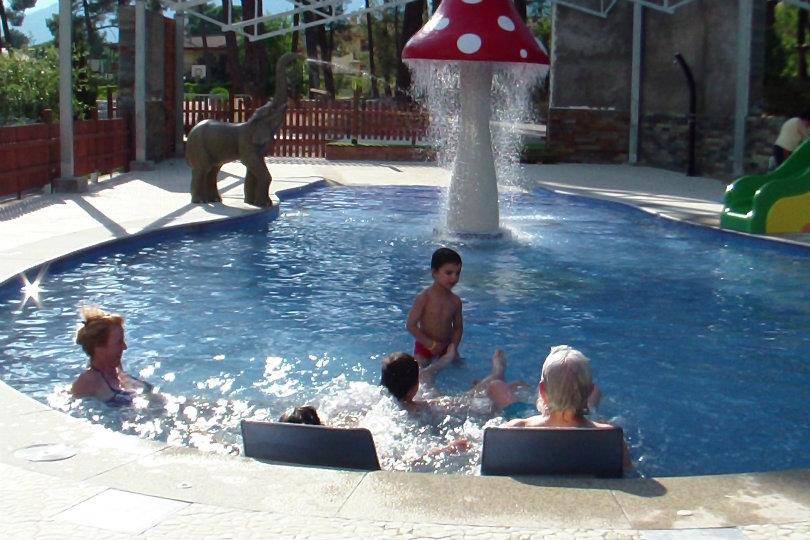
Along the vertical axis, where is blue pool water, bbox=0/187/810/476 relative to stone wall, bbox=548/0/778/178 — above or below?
below

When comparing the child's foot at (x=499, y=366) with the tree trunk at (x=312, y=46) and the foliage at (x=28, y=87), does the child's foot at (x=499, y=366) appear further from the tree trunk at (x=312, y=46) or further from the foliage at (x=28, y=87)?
the tree trunk at (x=312, y=46)

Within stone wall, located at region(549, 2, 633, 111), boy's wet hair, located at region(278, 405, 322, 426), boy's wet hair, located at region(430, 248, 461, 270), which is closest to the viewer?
boy's wet hair, located at region(278, 405, 322, 426)

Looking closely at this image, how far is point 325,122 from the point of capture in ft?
86.7

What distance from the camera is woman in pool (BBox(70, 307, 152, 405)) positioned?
605cm

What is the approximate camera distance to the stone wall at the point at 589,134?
969 inches

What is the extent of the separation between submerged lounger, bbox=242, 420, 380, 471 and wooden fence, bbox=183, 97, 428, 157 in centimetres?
2167

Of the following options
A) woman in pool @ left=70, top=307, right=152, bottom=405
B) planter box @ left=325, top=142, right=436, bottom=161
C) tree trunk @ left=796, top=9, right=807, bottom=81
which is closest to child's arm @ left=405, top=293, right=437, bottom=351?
woman in pool @ left=70, top=307, right=152, bottom=405

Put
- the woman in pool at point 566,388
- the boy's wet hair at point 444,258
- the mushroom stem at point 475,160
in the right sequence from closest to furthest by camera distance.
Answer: the woman in pool at point 566,388
the boy's wet hair at point 444,258
the mushroom stem at point 475,160

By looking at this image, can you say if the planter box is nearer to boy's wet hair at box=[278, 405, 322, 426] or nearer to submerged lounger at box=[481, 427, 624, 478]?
boy's wet hair at box=[278, 405, 322, 426]

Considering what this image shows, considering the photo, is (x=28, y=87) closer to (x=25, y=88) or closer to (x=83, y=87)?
(x=25, y=88)

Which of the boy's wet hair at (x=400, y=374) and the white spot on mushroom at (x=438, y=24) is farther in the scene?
the white spot on mushroom at (x=438, y=24)

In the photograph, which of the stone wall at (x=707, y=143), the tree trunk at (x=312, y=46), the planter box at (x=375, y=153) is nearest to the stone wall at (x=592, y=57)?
the stone wall at (x=707, y=143)

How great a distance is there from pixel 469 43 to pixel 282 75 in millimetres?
3249

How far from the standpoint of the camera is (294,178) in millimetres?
20000
